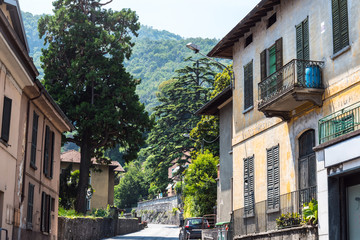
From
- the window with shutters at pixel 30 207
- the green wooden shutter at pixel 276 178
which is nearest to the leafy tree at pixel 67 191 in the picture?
the window with shutters at pixel 30 207

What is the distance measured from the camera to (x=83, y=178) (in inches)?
1590

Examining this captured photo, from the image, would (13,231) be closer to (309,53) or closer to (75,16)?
(309,53)

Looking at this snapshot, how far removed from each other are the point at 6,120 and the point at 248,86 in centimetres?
1026

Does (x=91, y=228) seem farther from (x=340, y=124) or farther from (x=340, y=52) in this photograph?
(x=340, y=124)

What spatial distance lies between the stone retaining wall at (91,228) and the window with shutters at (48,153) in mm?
6031

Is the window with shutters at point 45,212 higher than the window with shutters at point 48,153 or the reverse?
the reverse

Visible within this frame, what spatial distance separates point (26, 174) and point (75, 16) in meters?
23.2

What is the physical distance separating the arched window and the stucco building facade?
32mm

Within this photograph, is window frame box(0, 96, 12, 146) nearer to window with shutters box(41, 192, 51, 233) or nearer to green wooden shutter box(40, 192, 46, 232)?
green wooden shutter box(40, 192, 46, 232)

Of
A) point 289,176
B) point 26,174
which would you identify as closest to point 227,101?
point 289,176

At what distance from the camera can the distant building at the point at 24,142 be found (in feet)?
55.0

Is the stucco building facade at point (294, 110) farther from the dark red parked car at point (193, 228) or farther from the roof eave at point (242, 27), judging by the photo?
the dark red parked car at point (193, 228)

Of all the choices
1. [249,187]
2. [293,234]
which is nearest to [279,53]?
[249,187]

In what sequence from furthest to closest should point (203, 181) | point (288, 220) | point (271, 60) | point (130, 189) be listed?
point (130, 189)
point (203, 181)
point (271, 60)
point (288, 220)
